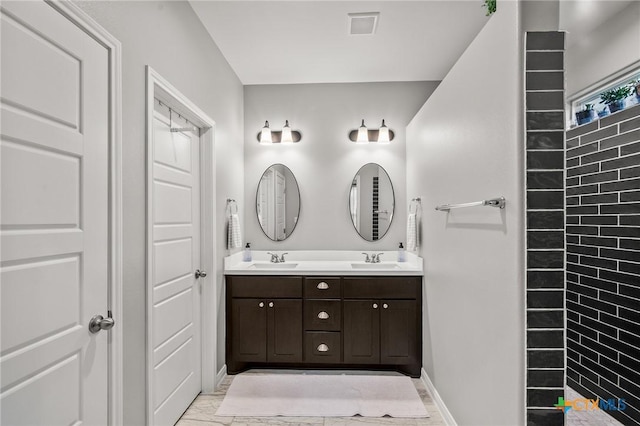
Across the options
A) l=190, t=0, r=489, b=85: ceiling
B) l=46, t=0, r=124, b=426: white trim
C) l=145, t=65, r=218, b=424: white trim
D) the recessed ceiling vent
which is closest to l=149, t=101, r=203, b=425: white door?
l=145, t=65, r=218, b=424: white trim

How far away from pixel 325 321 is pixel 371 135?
1.79 metres

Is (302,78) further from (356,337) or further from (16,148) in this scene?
(16,148)

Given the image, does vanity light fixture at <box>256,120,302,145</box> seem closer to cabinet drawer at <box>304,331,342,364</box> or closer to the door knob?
cabinet drawer at <box>304,331,342,364</box>

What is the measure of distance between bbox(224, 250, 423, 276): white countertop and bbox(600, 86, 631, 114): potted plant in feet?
6.06

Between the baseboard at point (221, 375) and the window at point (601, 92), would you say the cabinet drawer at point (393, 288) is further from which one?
the window at point (601, 92)

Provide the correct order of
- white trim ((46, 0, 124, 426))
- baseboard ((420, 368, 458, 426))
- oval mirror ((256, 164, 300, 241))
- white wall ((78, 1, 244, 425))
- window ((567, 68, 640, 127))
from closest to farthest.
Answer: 1. window ((567, 68, 640, 127))
2. white trim ((46, 0, 124, 426))
3. white wall ((78, 1, 244, 425))
4. baseboard ((420, 368, 458, 426))
5. oval mirror ((256, 164, 300, 241))

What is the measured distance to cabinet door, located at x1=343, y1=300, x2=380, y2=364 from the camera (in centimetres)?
286

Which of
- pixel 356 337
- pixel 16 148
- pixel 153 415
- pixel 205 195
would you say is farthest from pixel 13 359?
pixel 356 337

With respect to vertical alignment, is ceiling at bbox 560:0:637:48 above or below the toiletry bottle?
above

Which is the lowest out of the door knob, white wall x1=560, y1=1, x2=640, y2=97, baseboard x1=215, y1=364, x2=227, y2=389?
baseboard x1=215, y1=364, x2=227, y2=389

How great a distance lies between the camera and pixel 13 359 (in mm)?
1020

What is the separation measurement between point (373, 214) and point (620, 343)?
228 cm

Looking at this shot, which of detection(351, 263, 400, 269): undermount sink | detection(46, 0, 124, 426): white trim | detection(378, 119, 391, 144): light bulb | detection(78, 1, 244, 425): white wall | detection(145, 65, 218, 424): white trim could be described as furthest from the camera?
detection(378, 119, 391, 144): light bulb

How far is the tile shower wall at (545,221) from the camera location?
1.30 meters
